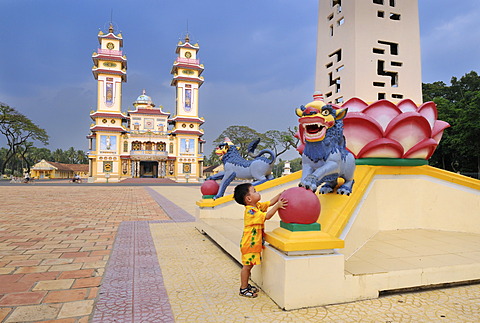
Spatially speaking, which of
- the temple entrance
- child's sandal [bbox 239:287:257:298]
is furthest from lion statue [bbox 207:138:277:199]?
the temple entrance

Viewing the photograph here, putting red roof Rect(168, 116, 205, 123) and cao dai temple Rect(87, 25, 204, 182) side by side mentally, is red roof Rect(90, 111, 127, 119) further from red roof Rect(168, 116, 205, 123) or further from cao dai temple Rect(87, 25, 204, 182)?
red roof Rect(168, 116, 205, 123)

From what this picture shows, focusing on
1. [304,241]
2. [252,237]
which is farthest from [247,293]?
[304,241]

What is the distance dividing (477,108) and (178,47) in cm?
2902

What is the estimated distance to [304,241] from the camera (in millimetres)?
2195

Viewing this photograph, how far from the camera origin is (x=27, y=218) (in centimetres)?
657

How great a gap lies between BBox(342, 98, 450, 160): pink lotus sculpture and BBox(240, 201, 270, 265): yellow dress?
1.94 m

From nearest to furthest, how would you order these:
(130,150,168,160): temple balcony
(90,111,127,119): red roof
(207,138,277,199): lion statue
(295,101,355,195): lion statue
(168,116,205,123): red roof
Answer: (295,101,355,195): lion statue < (207,138,277,199): lion statue < (90,111,127,119): red roof < (130,150,168,160): temple balcony < (168,116,205,123): red roof

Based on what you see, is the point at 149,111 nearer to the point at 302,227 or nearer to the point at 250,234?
the point at 250,234

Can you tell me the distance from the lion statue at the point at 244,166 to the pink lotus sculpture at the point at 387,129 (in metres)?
1.81

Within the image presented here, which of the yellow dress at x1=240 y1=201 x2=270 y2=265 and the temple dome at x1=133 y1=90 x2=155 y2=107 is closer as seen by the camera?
the yellow dress at x1=240 y1=201 x2=270 y2=265

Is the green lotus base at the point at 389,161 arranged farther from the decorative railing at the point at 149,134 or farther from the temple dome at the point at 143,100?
the temple dome at the point at 143,100

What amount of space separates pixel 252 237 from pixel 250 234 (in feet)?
0.10

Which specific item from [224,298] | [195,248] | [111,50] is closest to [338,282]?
[224,298]

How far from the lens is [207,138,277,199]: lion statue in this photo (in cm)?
531
